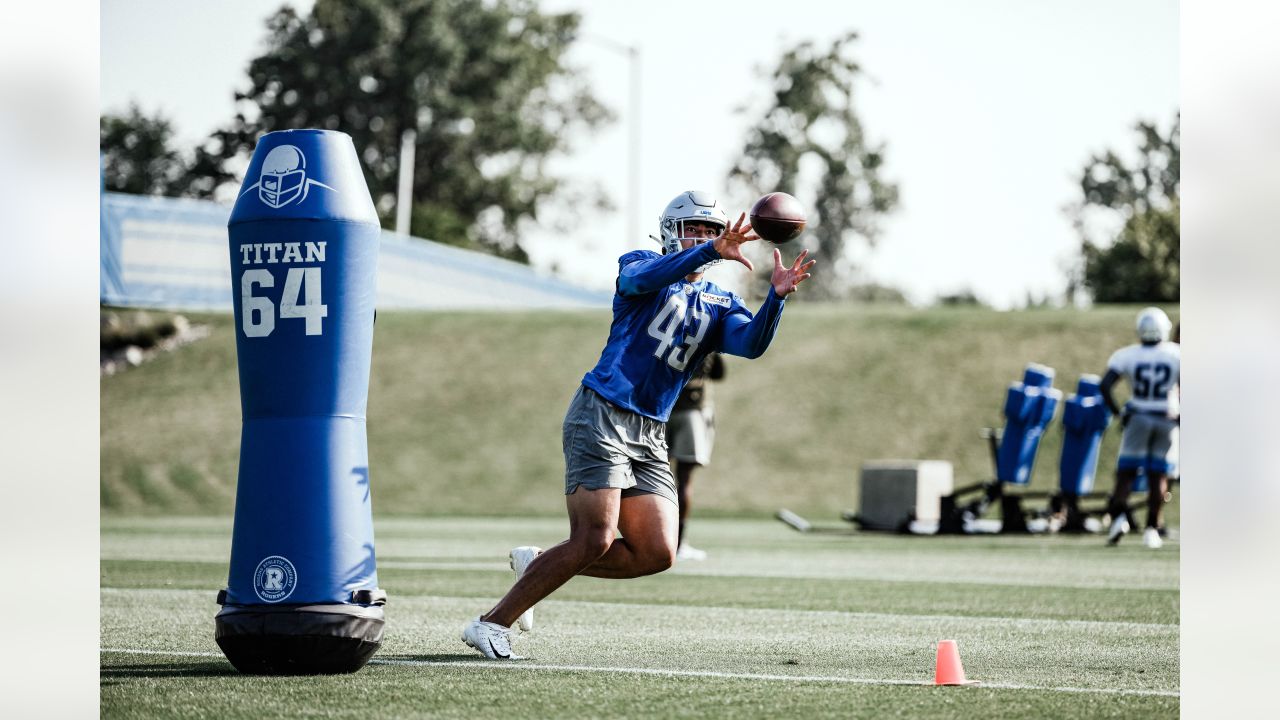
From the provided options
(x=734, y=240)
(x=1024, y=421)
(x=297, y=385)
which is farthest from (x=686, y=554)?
(x=297, y=385)

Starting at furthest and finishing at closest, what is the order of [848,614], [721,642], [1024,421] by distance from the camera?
[1024,421] < [848,614] < [721,642]

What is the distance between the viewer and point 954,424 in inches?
1157

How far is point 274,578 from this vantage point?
20.6 ft

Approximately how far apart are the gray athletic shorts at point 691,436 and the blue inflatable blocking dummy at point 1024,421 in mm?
6242

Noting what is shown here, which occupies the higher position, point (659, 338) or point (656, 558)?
point (659, 338)

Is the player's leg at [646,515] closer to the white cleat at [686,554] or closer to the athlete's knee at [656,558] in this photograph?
the athlete's knee at [656,558]

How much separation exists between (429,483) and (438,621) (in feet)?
65.2

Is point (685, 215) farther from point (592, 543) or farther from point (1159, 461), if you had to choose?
point (1159, 461)

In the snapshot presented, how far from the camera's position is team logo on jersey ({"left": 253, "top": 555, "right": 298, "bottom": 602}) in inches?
247

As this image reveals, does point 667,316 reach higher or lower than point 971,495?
higher

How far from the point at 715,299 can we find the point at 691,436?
6.89m

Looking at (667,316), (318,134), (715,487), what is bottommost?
(715,487)
